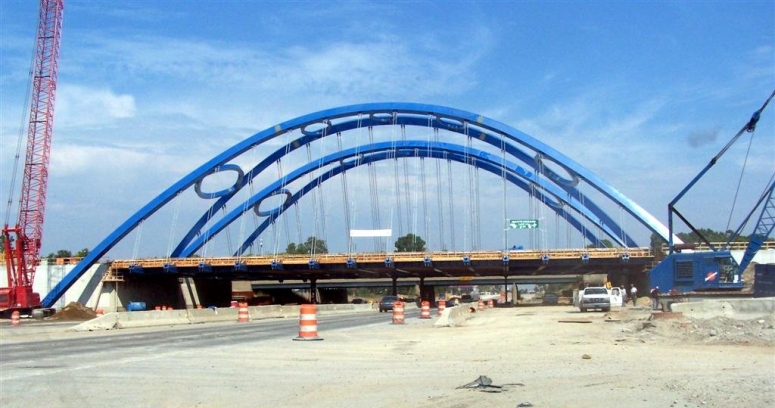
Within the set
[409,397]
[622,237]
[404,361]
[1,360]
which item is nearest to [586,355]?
[404,361]

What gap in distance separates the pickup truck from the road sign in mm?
47158

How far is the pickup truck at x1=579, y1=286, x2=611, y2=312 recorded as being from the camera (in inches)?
1913

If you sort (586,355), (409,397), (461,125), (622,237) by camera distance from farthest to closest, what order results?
(461,125), (622,237), (586,355), (409,397)

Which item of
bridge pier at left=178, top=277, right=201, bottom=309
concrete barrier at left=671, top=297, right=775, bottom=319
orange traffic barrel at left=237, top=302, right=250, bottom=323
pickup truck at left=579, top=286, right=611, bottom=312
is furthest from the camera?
bridge pier at left=178, top=277, right=201, bottom=309

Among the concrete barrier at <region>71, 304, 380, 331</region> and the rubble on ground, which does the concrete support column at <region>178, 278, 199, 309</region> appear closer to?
the concrete barrier at <region>71, 304, 380, 331</region>

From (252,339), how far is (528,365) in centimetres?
1327

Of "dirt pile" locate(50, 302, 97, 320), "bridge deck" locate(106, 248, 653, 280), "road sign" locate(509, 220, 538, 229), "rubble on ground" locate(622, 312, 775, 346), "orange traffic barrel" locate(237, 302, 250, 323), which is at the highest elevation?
"road sign" locate(509, 220, 538, 229)

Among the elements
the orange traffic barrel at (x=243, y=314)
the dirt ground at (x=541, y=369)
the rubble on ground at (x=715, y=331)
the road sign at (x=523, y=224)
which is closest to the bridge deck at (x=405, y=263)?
the road sign at (x=523, y=224)

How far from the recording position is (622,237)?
90.2 m

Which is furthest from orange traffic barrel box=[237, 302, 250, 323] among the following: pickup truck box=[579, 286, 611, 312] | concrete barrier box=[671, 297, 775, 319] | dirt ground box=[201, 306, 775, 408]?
concrete barrier box=[671, 297, 775, 319]

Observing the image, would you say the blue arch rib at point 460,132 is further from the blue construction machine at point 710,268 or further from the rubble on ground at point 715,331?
the rubble on ground at point 715,331

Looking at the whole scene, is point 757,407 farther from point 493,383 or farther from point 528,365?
point 528,365

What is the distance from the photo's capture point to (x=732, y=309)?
2664 centimetres

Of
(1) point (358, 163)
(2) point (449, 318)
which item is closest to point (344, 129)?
(1) point (358, 163)
